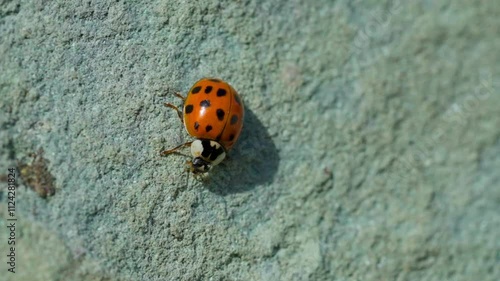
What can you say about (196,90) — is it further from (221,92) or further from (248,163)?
(248,163)

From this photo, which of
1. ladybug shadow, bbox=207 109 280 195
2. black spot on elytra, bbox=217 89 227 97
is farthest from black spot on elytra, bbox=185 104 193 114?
ladybug shadow, bbox=207 109 280 195

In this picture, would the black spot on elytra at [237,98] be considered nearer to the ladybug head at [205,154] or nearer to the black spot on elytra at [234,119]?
the black spot on elytra at [234,119]

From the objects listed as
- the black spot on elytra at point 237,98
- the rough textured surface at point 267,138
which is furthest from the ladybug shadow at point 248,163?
the black spot on elytra at point 237,98

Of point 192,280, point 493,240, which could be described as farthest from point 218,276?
point 493,240

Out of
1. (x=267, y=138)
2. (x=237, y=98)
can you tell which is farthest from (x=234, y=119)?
(x=267, y=138)

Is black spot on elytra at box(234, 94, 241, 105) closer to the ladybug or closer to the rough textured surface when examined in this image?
the ladybug

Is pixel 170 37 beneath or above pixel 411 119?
above

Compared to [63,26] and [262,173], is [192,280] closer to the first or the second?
[262,173]
